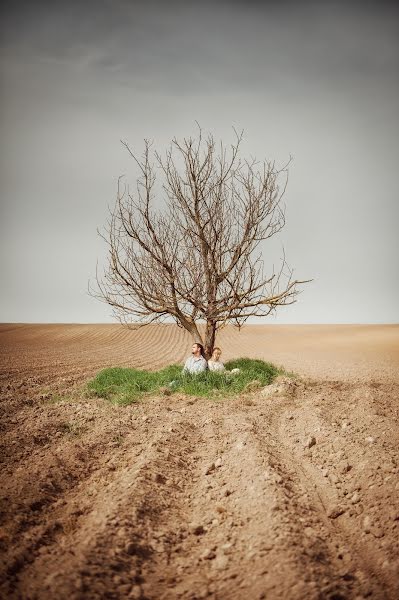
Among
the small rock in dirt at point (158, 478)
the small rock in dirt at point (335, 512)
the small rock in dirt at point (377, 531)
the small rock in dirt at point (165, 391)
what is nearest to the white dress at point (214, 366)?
the small rock in dirt at point (165, 391)

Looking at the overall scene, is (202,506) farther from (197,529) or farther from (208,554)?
(208,554)

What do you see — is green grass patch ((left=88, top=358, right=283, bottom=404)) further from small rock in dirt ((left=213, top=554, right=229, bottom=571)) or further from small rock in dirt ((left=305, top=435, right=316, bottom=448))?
small rock in dirt ((left=213, top=554, right=229, bottom=571))

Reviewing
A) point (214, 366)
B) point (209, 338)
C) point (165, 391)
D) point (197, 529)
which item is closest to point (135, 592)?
point (197, 529)

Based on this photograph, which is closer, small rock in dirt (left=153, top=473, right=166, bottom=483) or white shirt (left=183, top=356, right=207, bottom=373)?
small rock in dirt (left=153, top=473, right=166, bottom=483)

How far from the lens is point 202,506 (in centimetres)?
329

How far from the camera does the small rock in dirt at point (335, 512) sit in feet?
10.2

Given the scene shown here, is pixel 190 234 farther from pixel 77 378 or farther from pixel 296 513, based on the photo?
pixel 296 513

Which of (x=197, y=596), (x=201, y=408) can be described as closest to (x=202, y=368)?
(x=201, y=408)

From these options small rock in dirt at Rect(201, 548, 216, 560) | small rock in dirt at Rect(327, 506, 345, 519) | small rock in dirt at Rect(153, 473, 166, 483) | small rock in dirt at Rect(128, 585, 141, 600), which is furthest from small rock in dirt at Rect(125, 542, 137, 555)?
small rock in dirt at Rect(327, 506, 345, 519)

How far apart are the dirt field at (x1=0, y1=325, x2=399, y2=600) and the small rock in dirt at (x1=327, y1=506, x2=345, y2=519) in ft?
0.03

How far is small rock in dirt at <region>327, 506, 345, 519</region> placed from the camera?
122 inches

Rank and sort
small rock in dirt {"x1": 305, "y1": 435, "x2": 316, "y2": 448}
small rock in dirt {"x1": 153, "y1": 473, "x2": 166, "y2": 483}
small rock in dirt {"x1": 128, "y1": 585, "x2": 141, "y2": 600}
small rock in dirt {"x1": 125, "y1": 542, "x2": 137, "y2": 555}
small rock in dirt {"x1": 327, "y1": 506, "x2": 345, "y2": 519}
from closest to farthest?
small rock in dirt {"x1": 128, "y1": 585, "x2": 141, "y2": 600} < small rock in dirt {"x1": 125, "y1": 542, "x2": 137, "y2": 555} < small rock in dirt {"x1": 327, "y1": 506, "x2": 345, "y2": 519} < small rock in dirt {"x1": 153, "y1": 473, "x2": 166, "y2": 483} < small rock in dirt {"x1": 305, "y1": 435, "x2": 316, "y2": 448}

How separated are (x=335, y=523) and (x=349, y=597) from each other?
0.91 m

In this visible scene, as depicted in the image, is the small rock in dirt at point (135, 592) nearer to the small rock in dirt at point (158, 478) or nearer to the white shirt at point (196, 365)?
the small rock in dirt at point (158, 478)
